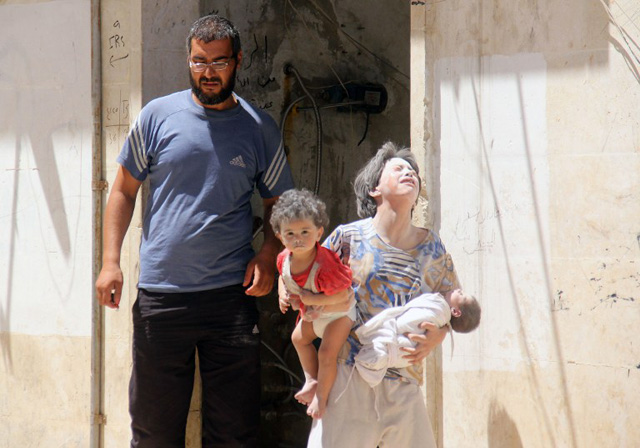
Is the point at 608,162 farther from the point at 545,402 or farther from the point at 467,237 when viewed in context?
the point at 545,402

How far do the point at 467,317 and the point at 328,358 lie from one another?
56cm

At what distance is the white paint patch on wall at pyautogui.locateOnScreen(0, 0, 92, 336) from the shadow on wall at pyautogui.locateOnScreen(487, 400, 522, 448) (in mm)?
2095

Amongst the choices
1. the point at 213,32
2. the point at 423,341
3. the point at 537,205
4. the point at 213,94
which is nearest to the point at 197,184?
the point at 213,94

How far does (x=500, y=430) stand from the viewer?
162 inches

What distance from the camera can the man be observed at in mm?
4062

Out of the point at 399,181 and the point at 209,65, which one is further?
the point at 209,65

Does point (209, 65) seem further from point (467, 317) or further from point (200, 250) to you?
point (467, 317)

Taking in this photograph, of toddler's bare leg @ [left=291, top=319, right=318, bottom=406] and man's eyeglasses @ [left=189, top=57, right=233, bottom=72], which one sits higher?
man's eyeglasses @ [left=189, top=57, right=233, bottom=72]

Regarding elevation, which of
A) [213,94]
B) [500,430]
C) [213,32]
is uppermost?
[213,32]

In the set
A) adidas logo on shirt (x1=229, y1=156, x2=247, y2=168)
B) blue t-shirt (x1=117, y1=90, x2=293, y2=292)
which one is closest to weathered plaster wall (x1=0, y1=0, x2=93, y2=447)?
blue t-shirt (x1=117, y1=90, x2=293, y2=292)

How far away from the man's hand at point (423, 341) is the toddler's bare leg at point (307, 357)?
34 cm

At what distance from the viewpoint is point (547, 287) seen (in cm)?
400

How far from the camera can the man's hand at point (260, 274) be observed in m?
4.02

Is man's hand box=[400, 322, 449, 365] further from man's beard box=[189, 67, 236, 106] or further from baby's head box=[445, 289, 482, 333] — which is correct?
man's beard box=[189, 67, 236, 106]
